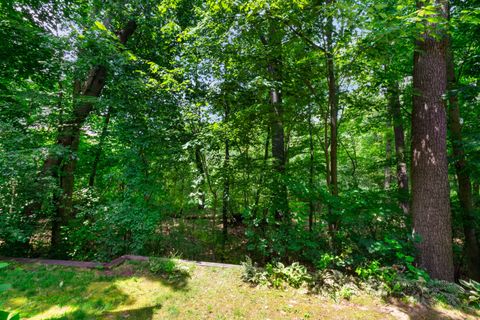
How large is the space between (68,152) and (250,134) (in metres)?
3.74

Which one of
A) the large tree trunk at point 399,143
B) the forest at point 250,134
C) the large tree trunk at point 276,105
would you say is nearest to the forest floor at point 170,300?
the forest at point 250,134

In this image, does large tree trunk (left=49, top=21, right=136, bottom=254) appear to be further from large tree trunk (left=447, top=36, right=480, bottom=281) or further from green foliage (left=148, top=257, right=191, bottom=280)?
large tree trunk (left=447, top=36, right=480, bottom=281)

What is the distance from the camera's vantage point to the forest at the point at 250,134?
3.43m

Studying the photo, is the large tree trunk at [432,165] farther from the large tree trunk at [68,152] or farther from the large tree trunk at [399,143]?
the large tree trunk at [68,152]

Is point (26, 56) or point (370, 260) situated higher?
point (26, 56)

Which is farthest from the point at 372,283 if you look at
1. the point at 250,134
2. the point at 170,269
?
the point at 250,134

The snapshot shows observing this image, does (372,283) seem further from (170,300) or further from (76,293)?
(76,293)

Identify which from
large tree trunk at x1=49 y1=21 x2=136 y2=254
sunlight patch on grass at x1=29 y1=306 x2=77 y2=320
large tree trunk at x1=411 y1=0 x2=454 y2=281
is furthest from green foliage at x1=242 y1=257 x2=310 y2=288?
large tree trunk at x1=49 y1=21 x2=136 y2=254

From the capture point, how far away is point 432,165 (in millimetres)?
3455

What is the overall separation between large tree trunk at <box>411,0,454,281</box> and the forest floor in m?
0.85

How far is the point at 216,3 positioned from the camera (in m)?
3.51

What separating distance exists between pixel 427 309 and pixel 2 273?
5.92 meters

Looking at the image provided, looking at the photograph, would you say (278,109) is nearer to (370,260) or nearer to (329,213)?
(329,213)

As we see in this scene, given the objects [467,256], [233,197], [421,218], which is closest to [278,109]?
[233,197]
